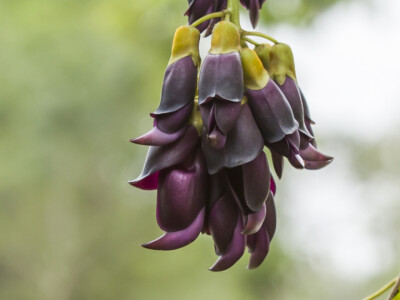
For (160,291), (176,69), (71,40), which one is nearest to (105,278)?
(160,291)

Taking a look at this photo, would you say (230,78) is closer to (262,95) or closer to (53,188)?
(262,95)

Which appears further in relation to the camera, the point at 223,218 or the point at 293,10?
the point at 293,10

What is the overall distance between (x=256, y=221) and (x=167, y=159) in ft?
0.27

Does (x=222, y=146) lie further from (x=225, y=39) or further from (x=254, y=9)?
(x=254, y=9)

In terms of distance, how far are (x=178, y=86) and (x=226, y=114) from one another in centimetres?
6

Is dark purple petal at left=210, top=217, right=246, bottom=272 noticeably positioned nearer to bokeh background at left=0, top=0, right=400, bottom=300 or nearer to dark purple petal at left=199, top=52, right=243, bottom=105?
dark purple petal at left=199, top=52, right=243, bottom=105

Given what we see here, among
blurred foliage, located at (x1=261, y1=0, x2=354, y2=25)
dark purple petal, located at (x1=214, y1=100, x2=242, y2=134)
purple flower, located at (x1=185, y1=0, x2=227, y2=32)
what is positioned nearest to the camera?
dark purple petal, located at (x1=214, y1=100, x2=242, y2=134)

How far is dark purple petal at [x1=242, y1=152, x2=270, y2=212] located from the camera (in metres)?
0.53

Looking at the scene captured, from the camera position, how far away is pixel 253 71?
551 millimetres

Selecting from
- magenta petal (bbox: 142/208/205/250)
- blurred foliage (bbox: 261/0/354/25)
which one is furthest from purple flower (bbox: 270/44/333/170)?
blurred foliage (bbox: 261/0/354/25)

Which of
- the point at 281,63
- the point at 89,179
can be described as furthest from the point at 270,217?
the point at 89,179

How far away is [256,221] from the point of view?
0.54 metres

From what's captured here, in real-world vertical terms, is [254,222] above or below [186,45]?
below

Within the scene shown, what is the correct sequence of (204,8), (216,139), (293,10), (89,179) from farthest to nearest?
(89,179)
(293,10)
(204,8)
(216,139)
